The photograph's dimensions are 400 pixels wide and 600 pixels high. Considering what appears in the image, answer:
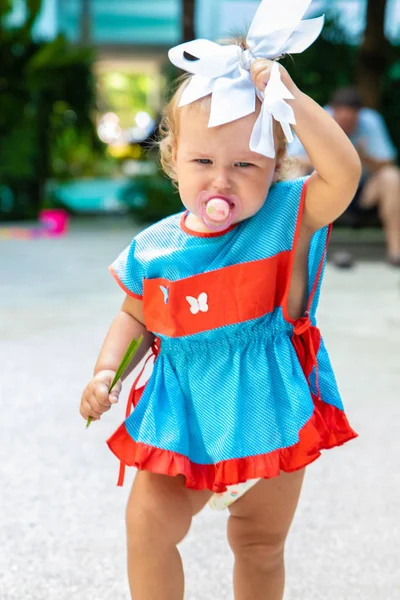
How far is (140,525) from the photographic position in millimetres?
1144

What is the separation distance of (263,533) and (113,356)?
34cm

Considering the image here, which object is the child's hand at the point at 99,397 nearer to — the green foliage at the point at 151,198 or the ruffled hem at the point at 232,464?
the ruffled hem at the point at 232,464

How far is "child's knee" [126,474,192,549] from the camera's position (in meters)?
1.14

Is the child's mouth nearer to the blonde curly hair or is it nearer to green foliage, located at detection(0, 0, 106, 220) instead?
the blonde curly hair

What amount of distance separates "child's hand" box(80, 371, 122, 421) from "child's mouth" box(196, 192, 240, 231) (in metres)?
0.26

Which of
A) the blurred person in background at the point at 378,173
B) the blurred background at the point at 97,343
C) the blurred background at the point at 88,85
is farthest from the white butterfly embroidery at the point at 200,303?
the blurred person in background at the point at 378,173

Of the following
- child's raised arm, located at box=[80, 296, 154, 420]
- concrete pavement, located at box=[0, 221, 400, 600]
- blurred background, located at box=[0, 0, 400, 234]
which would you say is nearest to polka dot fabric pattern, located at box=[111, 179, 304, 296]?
child's raised arm, located at box=[80, 296, 154, 420]

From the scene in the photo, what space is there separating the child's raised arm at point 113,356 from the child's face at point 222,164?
22cm

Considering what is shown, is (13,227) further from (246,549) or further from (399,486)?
(246,549)

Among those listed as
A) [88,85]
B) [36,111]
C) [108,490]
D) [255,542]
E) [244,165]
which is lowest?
[36,111]

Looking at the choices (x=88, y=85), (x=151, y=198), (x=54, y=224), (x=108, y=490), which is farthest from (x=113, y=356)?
(x=88, y=85)

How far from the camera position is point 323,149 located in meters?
1.11

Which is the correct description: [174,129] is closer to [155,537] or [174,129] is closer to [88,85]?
[155,537]

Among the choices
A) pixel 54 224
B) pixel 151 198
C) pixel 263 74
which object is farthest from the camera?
pixel 151 198
